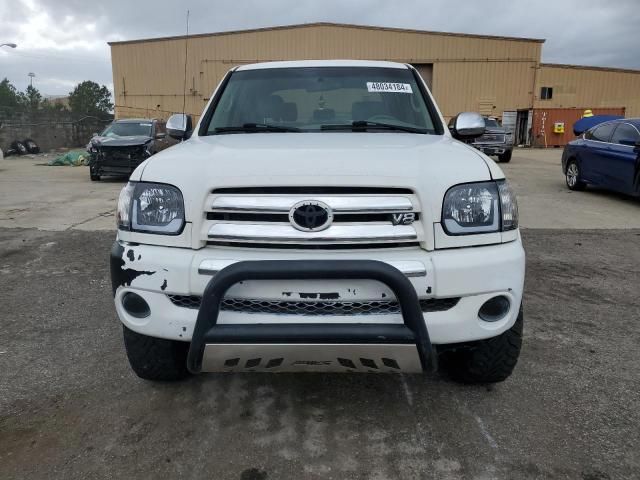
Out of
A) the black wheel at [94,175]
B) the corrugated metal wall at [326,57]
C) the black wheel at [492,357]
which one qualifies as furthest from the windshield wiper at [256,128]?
the corrugated metal wall at [326,57]

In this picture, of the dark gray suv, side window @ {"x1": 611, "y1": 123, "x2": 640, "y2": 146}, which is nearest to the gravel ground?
side window @ {"x1": 611, "y1": 123, "x2": 640, "y2": 146}

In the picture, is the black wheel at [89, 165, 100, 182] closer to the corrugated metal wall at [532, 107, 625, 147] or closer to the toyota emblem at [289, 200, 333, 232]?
the toyota emblem at [289, 200, 333, 232]

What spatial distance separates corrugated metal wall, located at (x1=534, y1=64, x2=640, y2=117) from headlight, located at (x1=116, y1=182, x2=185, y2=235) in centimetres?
3513

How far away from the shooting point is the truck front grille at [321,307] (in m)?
2.11

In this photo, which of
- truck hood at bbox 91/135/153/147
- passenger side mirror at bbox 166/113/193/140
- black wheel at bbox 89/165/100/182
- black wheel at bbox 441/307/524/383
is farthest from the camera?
black wheel at bbox 89/165/100/182

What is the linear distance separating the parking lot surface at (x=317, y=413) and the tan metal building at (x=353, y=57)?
94.1 ft

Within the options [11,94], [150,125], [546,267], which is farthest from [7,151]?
[11,94]

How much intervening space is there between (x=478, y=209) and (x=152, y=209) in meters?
1.46

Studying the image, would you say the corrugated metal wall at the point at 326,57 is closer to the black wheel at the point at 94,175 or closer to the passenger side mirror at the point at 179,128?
the black wheel at the point at 94,175

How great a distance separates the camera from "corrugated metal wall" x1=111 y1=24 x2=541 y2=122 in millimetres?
30438

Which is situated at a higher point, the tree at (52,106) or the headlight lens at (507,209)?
the tree at (52,106)

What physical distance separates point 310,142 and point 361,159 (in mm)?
445

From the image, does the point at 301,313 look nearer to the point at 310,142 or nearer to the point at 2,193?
the point at 310,142

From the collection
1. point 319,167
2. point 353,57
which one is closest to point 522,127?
point 353,57
